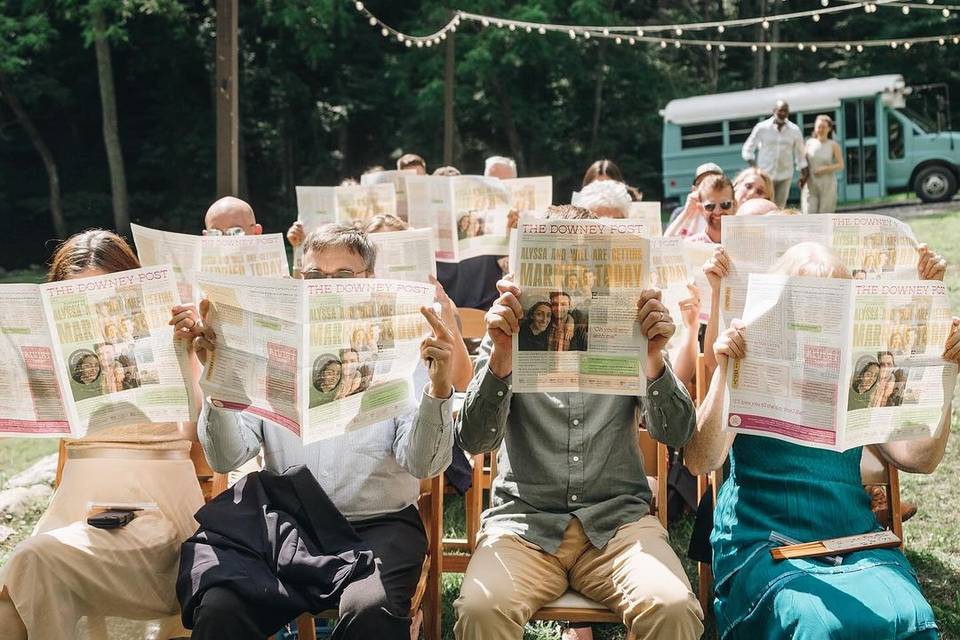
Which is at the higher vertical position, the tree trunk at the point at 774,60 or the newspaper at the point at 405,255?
the tree trunk at the point at 774,60

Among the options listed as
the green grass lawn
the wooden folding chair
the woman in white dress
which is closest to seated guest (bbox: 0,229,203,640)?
the wooden folding chair

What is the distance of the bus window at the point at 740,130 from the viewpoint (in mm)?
20297

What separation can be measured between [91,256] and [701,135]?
19.3 meters

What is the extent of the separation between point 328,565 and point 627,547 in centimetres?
89

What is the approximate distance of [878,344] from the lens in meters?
2.52

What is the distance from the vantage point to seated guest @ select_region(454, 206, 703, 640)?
2.58 m

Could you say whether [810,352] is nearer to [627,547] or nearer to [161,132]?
[627,547]

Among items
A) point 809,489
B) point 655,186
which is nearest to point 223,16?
point 809,489

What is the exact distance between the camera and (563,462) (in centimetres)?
296

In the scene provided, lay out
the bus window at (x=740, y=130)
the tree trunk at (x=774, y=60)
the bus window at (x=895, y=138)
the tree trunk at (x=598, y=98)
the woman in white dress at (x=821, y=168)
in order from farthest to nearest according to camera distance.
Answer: the tree trunk at (x=774, y=60)
the tree trunk at (x=598, y=98)
the bus window at (x=740, y=130)
the bus window at (x=895, y=138)
the woman in white dress at (x=821, y=168)

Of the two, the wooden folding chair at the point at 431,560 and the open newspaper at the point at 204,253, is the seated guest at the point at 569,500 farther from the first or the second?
the open newspaper at the point at 204,253

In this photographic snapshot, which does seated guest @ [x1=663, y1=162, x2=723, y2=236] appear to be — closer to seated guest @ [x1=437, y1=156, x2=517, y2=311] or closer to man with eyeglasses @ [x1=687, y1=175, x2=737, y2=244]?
man with eyeglasses @ [x1=687, y1=175, x2=737, y2=244]

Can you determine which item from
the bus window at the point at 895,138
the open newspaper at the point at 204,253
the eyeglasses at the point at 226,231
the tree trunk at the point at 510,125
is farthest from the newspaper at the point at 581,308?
the tree trunk at the point at 510,125

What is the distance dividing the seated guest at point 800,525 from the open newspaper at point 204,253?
2.10 m
